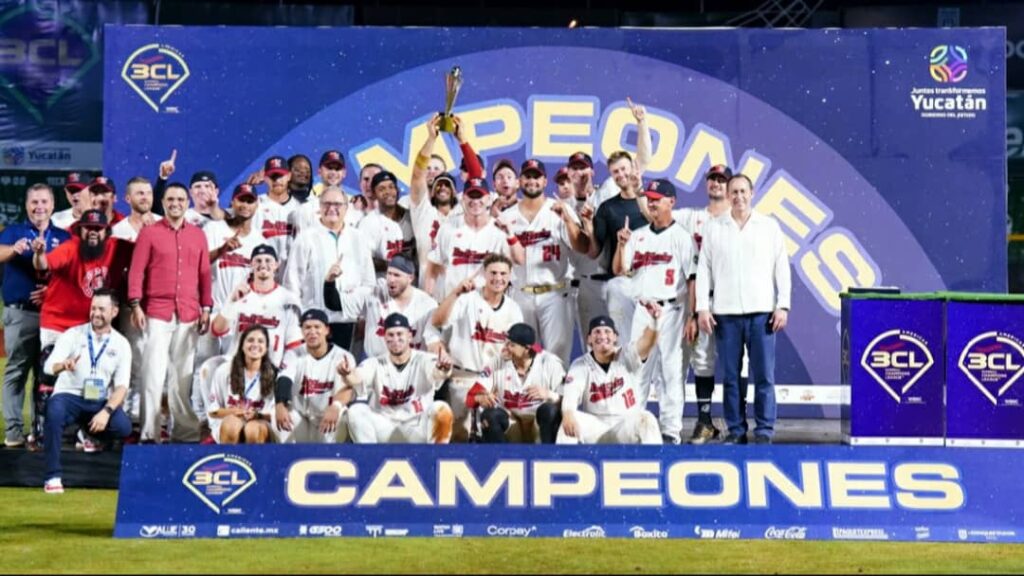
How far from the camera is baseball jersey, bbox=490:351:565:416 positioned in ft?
44.8

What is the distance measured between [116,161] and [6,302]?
4.94 feet

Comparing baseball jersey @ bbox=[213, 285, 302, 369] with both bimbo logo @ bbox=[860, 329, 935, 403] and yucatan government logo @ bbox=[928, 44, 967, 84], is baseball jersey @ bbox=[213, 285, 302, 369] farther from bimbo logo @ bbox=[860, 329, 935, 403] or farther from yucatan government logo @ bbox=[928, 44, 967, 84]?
yucatan government logo @ bbox=[928, 44, 967, 84]

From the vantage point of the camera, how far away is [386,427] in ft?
44.4

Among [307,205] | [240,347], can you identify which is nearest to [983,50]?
[307,205]

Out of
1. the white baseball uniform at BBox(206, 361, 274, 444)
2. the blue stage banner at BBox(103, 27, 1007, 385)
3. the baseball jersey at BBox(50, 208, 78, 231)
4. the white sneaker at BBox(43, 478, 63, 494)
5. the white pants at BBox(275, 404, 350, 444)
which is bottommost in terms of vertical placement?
the white sneaker at BBox(43, 478, 63, 494)

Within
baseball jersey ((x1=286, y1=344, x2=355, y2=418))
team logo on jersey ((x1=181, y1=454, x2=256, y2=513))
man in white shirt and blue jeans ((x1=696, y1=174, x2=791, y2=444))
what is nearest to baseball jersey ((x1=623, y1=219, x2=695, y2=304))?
man in white shirt and blue jeans ((x1=696, y1=174, x2=791, y2=444))

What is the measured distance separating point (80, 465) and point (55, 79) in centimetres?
1548

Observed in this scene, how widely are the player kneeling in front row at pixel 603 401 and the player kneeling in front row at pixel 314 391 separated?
5.41 ft

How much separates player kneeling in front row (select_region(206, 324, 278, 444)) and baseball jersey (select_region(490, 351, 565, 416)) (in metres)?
1.67

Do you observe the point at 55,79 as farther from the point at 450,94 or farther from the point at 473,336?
the point at 473,336

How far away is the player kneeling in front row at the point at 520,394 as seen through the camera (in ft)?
44.4

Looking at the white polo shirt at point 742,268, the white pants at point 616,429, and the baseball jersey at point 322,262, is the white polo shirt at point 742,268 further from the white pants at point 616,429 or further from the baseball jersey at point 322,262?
the baseball jersey at point 322,262

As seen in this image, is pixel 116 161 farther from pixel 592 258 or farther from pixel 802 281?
pixel 802 281

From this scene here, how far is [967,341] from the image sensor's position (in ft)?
45.0
